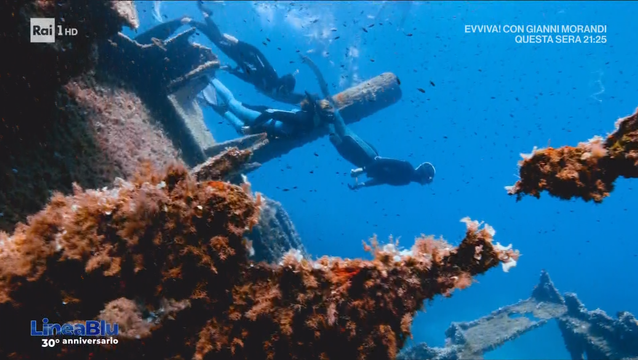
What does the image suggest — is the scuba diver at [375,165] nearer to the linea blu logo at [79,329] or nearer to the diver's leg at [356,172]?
the diver's leg at [356,172]

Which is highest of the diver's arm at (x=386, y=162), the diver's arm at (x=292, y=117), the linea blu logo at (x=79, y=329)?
the diver's arm at (x=292, y=117)

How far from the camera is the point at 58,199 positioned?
2.85 metres

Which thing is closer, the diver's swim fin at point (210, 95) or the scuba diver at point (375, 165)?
the scuba diver at point (375, 165)

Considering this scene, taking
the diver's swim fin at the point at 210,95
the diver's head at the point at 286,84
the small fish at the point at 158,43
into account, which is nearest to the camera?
the small fish at the point at 158,43

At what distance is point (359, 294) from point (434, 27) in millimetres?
69316

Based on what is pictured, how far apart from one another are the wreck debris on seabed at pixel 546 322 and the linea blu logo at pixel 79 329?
1007 cm

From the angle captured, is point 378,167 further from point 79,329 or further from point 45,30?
point 79,329

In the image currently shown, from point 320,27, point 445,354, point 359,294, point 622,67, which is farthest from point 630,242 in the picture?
point 359,294

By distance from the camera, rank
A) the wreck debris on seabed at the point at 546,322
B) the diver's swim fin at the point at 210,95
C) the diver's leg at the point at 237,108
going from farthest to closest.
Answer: the diver's swim fin at the point at 210,95 < the wreck debris on seabed at the point at 546,322 < the diver's leg at the point at 237,108

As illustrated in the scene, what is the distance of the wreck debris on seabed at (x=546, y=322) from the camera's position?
10.2 m

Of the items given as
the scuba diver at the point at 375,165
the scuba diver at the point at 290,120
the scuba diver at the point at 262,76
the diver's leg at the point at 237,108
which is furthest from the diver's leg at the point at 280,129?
the scuba diver at the point at 262,76

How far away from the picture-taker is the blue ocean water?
164ft

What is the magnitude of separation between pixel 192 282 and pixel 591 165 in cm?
319

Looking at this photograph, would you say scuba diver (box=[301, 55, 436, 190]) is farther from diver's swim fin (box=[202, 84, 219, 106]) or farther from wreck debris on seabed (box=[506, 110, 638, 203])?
wreck debris on seabed (box=[506, 110, 638, 203])
